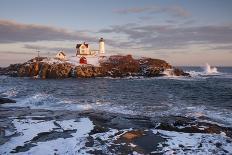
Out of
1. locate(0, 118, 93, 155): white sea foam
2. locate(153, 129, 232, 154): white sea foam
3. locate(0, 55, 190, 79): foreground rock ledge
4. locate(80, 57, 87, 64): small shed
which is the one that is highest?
locate(80, 57, 87, 64): small shed

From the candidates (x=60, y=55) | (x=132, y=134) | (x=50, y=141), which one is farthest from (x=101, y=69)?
(x=50, y=141)

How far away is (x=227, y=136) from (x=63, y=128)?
8985 mm

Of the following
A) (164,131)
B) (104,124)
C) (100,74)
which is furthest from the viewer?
(100,74)

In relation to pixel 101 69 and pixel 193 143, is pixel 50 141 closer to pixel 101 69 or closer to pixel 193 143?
pixel 193 143

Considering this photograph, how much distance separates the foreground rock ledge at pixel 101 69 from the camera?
81.2 meters

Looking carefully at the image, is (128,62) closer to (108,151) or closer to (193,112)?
(193,112)

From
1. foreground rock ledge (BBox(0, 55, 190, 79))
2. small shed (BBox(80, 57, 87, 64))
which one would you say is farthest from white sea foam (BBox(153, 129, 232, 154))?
small shed (BBox(80, 57, 87, 64))

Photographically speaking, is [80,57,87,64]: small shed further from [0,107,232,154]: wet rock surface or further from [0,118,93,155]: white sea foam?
[0,118,93,155]: white sea foam

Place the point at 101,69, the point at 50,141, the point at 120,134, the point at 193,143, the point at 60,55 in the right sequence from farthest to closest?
the point at 60,55 < the point at 101,69 < the point at 120,134 < the point at 50,141 < the point at 193,143

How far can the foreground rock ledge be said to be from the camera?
8125 centimetres

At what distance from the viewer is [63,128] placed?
18156 mm

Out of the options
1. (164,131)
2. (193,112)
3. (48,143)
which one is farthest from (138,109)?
(48,143)

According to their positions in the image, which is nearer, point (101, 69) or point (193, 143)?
point (193, 143)

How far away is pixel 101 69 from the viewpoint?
84.8 meters
